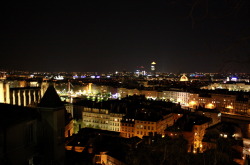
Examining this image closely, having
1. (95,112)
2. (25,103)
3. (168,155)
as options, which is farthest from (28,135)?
(25,103)

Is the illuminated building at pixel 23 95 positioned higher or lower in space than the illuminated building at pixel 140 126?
higher

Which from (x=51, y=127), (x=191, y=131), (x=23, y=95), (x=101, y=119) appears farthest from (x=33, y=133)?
(x=23, y=95)

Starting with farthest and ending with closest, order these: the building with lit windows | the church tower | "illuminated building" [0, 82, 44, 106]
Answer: "illuminated building" [0, 82, 44, 106], the building with lit windows, the church tower

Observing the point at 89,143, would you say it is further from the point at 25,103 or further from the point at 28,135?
the point at 25,103

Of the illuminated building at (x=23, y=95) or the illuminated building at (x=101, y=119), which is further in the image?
the illuminated building at (x=101, y=119)

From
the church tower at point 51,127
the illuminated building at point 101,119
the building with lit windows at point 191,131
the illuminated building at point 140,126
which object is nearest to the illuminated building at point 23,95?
the illuminated building at point 101,119

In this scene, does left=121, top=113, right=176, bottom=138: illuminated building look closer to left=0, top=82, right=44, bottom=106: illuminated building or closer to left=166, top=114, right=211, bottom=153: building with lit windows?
left=166, top=114, right=211, bottom=153: building with lit windows

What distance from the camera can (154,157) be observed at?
12344 mm

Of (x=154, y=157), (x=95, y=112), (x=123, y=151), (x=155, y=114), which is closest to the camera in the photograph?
(x=154, y=157)

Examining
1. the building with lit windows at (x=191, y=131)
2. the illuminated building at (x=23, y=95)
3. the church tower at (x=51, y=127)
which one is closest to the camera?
the church tower at (x=51, y=127)

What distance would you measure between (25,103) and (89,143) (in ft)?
66.1

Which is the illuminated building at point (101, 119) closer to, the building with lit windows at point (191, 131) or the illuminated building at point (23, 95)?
the illuminated building at point (23, 95)

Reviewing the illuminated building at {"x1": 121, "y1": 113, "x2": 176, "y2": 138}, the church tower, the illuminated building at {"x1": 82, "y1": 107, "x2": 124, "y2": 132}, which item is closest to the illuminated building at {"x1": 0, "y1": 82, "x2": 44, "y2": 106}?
the illuminated building at {"x1": 82, "y1": 107, "x2": 124, "y2": 132}

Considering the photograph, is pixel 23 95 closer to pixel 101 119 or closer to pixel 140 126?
pixel 101 119
